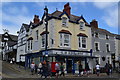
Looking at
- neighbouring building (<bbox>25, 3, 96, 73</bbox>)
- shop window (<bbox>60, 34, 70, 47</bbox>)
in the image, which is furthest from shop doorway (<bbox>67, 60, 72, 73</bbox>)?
shop window (<bbox>60, 34, 70, 47</bbox>)

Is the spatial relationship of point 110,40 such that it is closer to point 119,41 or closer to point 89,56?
point 119,41

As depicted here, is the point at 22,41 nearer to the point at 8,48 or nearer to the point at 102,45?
the point at 8,48

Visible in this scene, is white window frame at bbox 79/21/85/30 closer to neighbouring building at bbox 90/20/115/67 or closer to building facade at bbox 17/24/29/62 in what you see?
neighbouring building at bbox 90/20/115/67

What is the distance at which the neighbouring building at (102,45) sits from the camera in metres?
31.6

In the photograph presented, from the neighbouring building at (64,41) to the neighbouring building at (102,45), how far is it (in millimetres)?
2110

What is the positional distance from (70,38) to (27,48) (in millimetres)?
9247

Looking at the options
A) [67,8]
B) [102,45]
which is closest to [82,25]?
[67,8]

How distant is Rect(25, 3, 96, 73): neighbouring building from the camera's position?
992 inches

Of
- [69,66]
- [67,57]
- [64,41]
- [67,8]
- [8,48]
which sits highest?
[67,8]

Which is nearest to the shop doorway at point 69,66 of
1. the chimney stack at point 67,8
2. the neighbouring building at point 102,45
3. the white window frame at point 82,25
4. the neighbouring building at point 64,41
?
the neighbouring building at point 64,41

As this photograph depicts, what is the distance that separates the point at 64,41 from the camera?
26.0 m

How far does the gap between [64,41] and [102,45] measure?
32.5 feet

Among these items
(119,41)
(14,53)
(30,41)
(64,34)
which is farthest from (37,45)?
(119,41)

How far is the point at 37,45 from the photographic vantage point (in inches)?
1128
